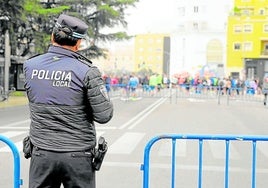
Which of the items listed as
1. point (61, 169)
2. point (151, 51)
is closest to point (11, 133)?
point (61, 169)

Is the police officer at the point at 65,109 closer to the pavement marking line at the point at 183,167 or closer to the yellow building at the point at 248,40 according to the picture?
the pavement marking line at the point at 183,167

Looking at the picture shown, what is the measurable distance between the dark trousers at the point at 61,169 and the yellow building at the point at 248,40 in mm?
61813

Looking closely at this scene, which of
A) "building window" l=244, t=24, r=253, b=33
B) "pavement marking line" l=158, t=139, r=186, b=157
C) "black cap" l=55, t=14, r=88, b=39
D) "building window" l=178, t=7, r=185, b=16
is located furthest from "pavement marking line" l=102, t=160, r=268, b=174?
"building window" l=178, t=7, r=185, b=16

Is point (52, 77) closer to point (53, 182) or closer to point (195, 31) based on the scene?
point (53, 182)

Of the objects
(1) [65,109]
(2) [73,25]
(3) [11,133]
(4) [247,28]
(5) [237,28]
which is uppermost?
(5) [237,28]

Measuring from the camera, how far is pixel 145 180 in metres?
5.03

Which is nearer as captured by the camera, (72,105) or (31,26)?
(72,105)

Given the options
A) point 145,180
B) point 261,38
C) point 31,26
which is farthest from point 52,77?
point 261,38

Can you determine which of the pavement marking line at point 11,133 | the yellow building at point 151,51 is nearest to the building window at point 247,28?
the pavement marking line at point 11,133

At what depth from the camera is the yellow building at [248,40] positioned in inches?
2616

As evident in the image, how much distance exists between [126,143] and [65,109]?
25.7ft

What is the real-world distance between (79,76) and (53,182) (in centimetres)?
81

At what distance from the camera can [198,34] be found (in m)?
92.9

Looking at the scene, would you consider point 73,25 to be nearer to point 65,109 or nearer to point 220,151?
point 65,109
